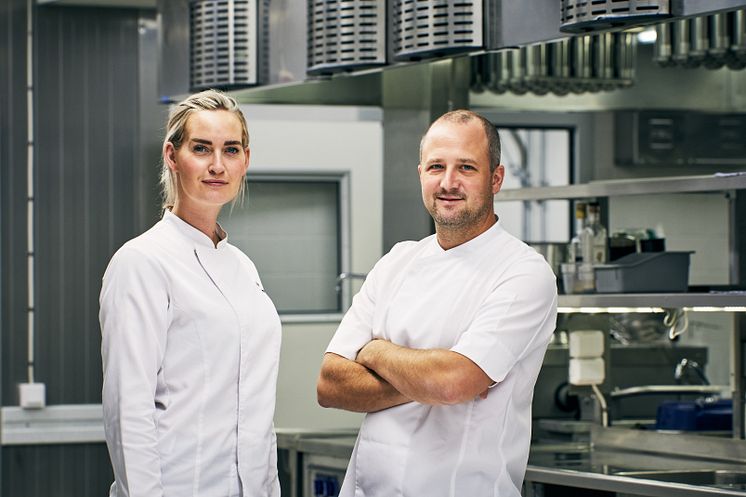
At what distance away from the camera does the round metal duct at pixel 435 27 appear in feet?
11.3

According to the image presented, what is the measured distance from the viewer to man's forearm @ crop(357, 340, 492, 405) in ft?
7.39

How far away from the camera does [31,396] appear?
477 centimetres

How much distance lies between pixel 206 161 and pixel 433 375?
596mm

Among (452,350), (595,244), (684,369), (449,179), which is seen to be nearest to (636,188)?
(595,244)

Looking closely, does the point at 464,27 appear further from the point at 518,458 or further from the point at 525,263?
the point at 518,458

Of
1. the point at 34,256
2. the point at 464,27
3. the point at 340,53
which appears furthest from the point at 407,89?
the point at 34,256

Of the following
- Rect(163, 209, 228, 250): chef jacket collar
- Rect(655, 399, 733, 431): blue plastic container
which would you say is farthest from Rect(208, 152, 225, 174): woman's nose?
Rect(655, 399, 733, 431): blue plastic container

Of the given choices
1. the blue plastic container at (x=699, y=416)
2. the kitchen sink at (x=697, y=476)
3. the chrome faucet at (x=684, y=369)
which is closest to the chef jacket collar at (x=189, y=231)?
the kitchen sink at (x=697, y=476)

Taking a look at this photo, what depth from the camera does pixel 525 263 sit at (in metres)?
2.36

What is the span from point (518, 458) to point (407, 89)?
2294 millimetres

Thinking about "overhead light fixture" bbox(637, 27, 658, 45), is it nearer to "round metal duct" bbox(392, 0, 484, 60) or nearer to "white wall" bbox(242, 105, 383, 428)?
"white wall" bbox(242, 105, 383, 428)

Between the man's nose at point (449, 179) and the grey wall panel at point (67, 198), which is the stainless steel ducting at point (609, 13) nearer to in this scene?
the man's nose at point (449, 179)

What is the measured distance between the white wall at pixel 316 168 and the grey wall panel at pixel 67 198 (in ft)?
1.98

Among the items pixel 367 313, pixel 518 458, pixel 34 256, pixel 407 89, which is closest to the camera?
pixel 518 458
